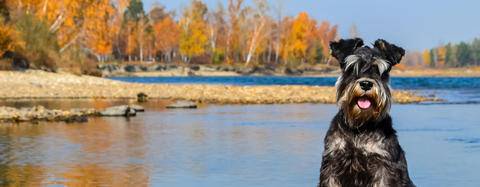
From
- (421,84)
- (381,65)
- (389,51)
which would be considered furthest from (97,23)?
(381,65)

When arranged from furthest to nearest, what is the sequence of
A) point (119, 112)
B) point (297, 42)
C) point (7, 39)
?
point (297, 42) < point (7, 39) < point (119, 112)

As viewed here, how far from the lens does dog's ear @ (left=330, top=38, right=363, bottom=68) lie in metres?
7.50

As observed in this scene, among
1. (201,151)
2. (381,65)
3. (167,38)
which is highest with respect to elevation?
(167,38)

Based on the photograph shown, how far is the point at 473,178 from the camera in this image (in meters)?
14.4

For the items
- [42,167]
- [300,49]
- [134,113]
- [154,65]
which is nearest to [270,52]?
[300,49]

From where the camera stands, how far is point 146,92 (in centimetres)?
5597

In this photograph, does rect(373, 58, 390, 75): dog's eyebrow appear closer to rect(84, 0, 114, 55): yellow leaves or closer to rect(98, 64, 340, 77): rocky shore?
rect(84, 0, 114, 55): yellow leaves

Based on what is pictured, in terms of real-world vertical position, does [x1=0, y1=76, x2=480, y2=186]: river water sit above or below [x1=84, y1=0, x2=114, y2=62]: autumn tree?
below

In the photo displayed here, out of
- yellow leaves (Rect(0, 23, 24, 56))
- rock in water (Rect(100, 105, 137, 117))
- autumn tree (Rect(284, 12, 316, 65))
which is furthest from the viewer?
autumn tree (Rect(284, 12, 316, 65))

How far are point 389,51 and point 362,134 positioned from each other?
730 mm

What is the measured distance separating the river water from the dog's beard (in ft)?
21.8

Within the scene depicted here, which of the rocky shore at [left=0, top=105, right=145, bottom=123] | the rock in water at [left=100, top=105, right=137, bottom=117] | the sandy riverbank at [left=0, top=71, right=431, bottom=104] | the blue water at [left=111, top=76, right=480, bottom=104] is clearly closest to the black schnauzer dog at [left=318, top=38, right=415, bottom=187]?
the rocky shore at [left=0, top=105, right=145, bottom=123]

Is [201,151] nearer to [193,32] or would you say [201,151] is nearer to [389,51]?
[389,51]

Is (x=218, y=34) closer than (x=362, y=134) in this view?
No
